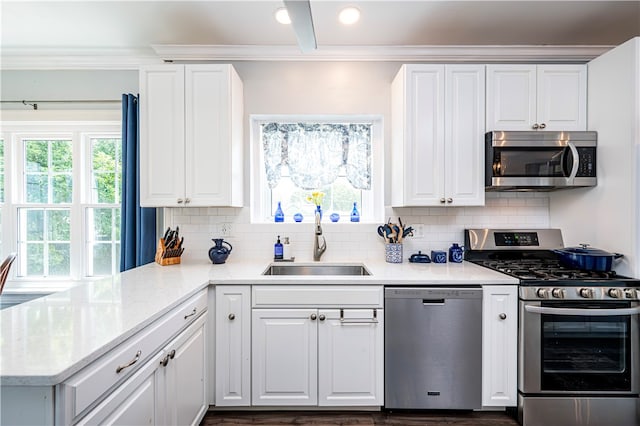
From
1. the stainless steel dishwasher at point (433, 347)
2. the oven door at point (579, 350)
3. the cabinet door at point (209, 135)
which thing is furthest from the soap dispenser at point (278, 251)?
the oven door at point (579, 350)

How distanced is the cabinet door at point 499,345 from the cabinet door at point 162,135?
2229 millimetres

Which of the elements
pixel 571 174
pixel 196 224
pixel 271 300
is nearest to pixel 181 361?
pixel 271 300

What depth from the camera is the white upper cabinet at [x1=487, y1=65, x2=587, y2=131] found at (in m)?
2.36

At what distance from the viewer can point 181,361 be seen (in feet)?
5.29

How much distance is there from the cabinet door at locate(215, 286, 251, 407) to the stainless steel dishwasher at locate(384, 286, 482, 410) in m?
0.88

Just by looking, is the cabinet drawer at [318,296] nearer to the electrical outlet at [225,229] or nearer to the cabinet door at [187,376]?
the cabinet door at [187,376]

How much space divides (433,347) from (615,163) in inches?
66.7

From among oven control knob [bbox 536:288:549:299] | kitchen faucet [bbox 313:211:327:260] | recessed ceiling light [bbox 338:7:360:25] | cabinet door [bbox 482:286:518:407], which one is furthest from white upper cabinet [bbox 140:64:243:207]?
oven control knob [bbox 536:288:549:299]

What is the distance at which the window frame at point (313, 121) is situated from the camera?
275cm

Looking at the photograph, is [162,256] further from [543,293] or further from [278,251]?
[543,293]

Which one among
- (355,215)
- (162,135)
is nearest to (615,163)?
(355,215)

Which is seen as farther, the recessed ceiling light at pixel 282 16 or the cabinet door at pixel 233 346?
the recessed ceiling light at pixel 282 16

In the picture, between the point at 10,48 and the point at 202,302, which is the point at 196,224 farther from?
the point at 10,48

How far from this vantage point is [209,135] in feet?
7.76
